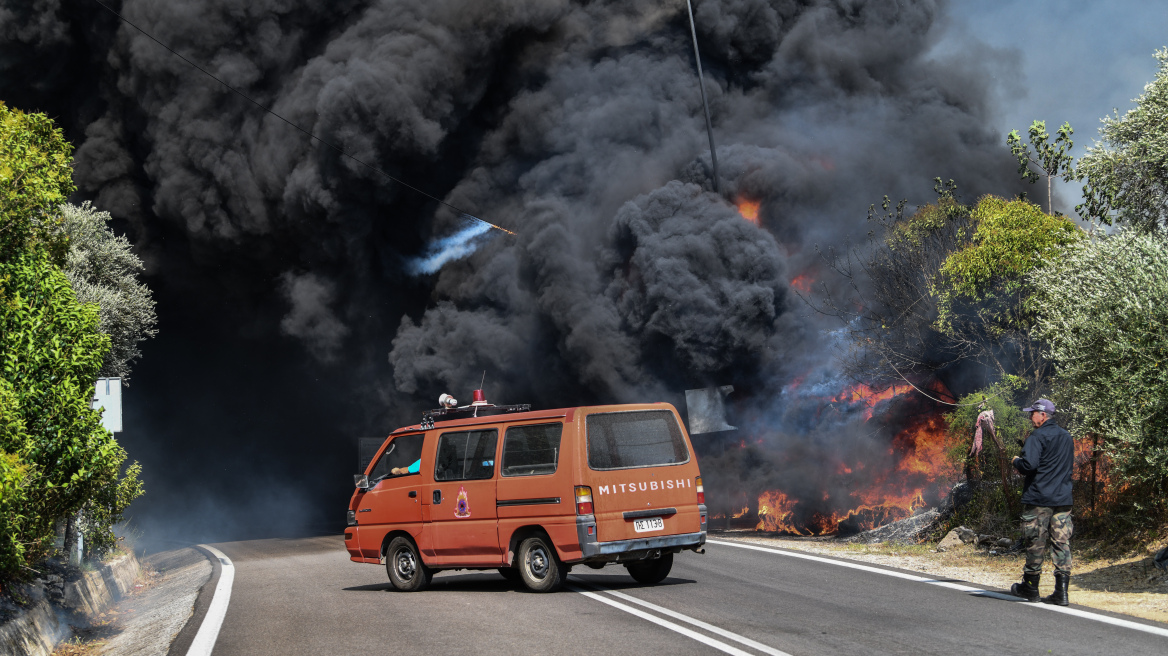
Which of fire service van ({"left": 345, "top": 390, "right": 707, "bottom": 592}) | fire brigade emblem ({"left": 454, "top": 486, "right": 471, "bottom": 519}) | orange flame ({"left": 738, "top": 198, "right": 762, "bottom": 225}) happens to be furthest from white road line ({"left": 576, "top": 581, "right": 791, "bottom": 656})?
orange flame ({"left": 738, "top": 198, "right": 762, "bottom": 225})

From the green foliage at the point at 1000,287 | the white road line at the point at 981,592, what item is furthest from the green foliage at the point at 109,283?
the green foliage at the point at 1000,287

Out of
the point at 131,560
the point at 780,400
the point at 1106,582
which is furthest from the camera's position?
the point at 780,400

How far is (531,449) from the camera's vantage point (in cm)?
940

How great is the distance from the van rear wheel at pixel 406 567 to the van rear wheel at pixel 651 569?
236 centimetres

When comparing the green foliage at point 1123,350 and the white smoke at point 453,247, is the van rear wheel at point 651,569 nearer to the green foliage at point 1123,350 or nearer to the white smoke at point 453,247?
the green foliage at point 1123,350

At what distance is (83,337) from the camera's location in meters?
8.02

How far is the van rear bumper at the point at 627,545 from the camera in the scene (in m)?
8.76

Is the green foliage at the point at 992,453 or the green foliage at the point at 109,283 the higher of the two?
the green foliage at the point at 109,283

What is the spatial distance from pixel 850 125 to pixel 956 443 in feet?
53.6

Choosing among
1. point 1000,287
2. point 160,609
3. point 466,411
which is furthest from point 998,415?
point 160,609

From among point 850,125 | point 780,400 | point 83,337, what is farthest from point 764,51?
point 83,337

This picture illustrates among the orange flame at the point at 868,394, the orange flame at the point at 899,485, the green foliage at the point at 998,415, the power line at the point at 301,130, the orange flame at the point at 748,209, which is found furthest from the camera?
the power line at the point at 301,130

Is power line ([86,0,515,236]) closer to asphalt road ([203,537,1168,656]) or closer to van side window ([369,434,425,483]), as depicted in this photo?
van side window ([369,434,425,483])

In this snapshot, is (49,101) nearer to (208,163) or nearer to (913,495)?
(208,163)
